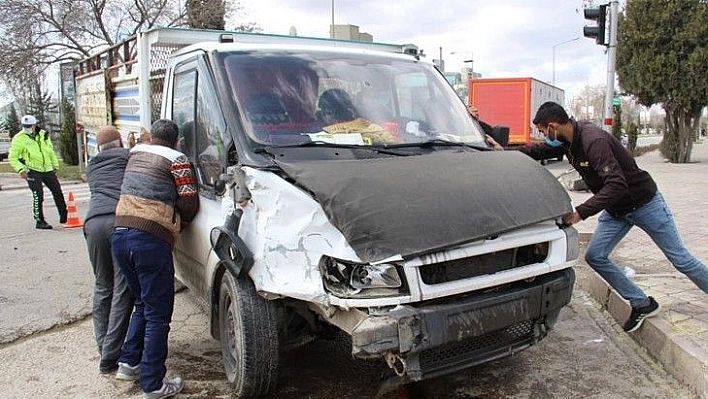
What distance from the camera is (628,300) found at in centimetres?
474

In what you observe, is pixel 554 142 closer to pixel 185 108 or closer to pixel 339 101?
pixel 339 101

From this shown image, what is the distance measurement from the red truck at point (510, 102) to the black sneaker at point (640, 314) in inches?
691

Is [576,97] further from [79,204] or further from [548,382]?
[548,382]

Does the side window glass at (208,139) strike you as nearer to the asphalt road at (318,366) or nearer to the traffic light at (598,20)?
the asphalt road at (318,366)

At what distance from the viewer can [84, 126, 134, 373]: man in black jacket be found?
432cm

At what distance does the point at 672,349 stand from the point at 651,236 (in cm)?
86

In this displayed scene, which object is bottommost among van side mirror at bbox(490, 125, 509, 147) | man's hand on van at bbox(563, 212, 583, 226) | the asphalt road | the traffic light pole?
the asphalt road

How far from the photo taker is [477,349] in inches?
134

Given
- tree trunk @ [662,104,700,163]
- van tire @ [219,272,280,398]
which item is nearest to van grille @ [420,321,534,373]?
van tire @ [219,272,280,398]

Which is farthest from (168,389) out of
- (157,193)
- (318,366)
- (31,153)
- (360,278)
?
(31,153)

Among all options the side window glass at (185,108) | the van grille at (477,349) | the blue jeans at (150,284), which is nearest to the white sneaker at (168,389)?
the blue jeans at (150,284)

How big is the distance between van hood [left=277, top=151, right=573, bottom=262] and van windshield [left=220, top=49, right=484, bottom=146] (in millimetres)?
446

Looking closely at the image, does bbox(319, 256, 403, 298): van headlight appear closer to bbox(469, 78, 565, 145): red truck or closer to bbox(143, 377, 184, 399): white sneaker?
bbox(143, 377, 184, 399): white sneaker

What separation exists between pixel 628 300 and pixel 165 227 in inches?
136
